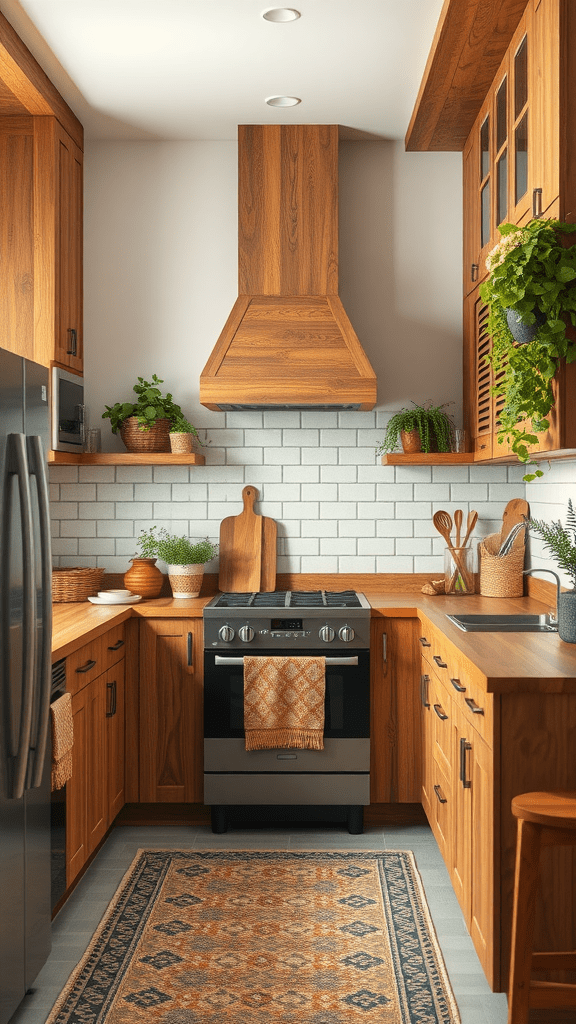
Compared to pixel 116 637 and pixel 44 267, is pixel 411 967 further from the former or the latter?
pixel 44 267

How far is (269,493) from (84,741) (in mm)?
1657

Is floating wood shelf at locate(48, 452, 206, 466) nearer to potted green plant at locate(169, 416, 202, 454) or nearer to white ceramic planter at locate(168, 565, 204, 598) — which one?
potted green plant at locate(169, 416, 202, 454)

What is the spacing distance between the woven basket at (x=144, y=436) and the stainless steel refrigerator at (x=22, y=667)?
1679mm

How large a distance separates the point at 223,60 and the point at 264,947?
10.5ft

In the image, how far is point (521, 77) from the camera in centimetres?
309

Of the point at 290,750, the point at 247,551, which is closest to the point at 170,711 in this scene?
the point at 290,750

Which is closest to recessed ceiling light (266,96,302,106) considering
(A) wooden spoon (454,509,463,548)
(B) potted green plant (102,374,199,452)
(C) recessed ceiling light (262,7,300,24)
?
(C) recessed ceiling light (262,7,300,24)

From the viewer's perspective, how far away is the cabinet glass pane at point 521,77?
303 centimetres

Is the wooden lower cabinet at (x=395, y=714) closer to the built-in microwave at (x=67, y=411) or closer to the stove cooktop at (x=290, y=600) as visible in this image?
the stove cooktop at (x=290, y=600)

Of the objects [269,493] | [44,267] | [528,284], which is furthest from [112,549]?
[528,284]

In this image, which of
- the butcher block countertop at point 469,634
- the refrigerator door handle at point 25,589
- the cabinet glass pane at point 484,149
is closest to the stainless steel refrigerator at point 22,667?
the refrigerator door handle at point 25,589

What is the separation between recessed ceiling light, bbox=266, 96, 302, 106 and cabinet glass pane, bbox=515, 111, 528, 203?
4.04 feet

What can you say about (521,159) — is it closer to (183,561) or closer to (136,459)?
(136,459)

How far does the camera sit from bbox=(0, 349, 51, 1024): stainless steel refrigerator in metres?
2.25
